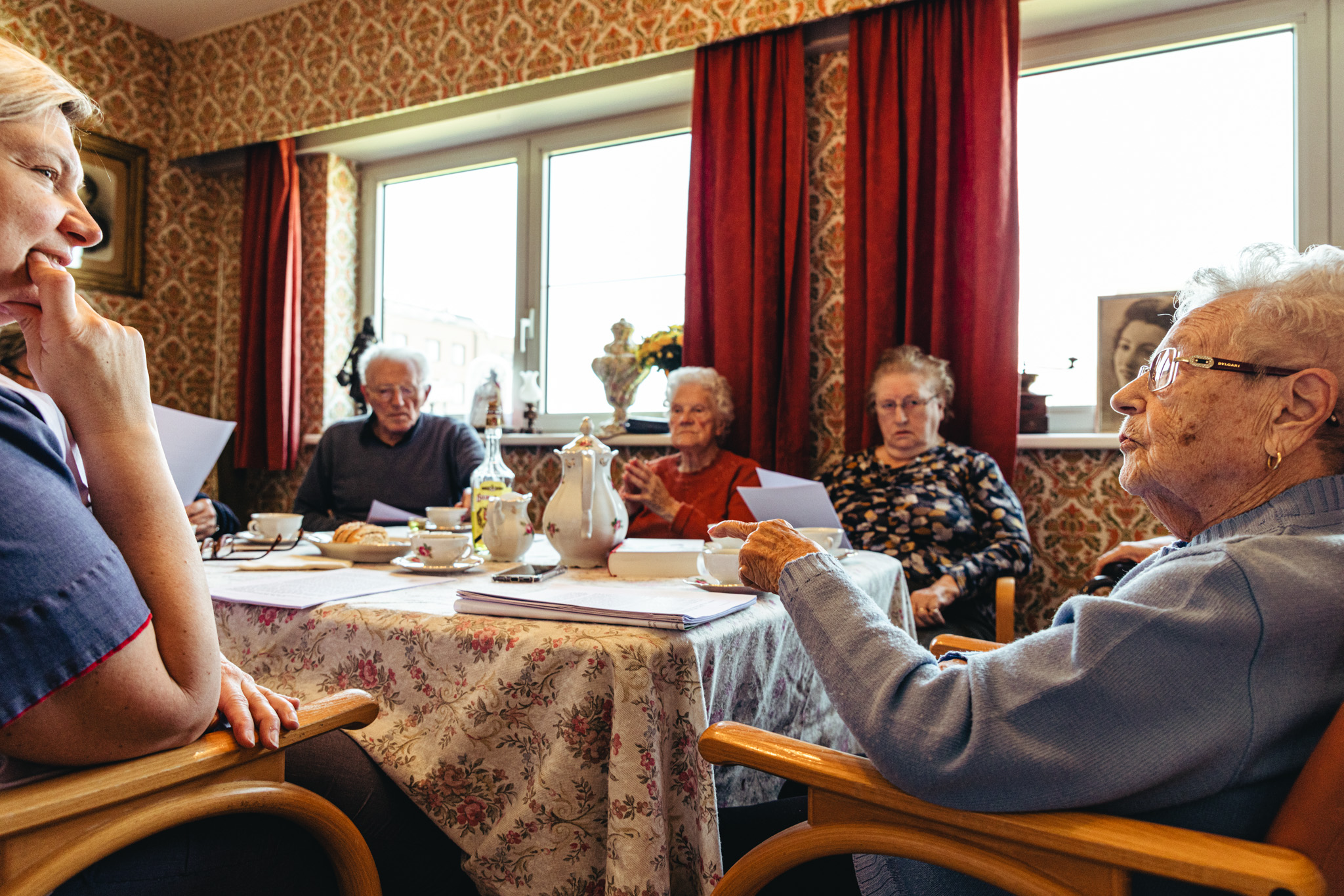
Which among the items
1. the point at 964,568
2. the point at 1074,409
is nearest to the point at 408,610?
the point at 964,568

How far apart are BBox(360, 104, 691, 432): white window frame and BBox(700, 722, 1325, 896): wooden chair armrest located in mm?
2860

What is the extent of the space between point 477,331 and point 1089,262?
2604mm

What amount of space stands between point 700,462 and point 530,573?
1.48 metres

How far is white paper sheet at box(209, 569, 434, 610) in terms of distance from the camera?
112 cm

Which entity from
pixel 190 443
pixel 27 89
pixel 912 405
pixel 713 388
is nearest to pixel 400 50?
pixel 713 388

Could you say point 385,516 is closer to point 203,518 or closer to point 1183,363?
point 203,518

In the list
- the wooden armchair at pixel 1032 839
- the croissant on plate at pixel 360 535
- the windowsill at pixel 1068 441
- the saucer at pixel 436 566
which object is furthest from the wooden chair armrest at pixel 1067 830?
the windowsill at pixel 1068 441

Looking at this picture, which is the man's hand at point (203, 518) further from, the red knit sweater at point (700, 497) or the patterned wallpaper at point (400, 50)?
the patterned wallpaper at point (400, 50)

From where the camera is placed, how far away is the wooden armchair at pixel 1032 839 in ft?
1.89

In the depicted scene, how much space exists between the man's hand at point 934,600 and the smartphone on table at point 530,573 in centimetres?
108

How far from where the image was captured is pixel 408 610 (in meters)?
1.07

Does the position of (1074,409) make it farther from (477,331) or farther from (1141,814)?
(477,331)

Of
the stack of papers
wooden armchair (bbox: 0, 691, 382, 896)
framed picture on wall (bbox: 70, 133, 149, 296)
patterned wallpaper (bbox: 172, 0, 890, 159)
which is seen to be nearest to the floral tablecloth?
the stack of papers

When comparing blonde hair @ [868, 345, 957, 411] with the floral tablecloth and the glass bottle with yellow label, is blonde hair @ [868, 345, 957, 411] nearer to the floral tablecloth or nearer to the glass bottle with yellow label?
the glass bottle with yellow label
